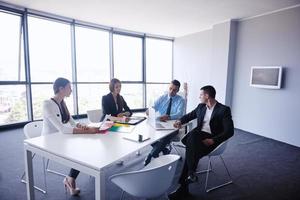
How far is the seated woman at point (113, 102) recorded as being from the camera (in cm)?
299

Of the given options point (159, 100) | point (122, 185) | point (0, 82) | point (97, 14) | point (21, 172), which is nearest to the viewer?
point (122, 185)

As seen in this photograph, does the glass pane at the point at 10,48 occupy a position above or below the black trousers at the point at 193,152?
above

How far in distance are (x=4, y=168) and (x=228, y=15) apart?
5.33 meters

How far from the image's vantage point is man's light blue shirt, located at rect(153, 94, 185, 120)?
9.82 ft

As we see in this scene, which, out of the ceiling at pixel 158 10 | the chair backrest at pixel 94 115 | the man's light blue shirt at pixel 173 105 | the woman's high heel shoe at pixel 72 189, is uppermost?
the ceiling at pixel 158 10

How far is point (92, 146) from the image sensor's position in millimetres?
1763

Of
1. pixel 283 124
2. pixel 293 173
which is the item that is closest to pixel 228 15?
pixel 283 124

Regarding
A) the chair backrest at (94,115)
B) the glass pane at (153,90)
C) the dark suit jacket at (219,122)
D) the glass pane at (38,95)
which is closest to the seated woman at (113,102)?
the chair backrest at (94,115)

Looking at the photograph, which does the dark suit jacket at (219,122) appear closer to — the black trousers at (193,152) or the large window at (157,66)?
the black trousers at (193,152)

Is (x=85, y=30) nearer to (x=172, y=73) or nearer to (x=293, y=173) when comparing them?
(x=172, y=73)

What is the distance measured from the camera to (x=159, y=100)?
3400 mm

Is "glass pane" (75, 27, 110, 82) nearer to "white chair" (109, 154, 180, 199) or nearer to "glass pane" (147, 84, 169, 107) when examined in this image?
"glass pane" (147, 84, 169, 107)

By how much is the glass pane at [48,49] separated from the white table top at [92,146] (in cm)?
382

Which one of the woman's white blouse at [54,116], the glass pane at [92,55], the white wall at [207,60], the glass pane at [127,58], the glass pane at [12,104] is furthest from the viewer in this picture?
the glass pane at [127,58]
